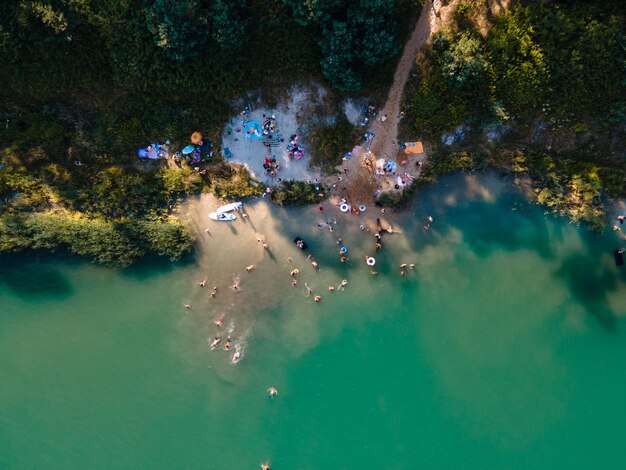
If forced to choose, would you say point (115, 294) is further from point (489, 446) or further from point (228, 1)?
point (489, 446)

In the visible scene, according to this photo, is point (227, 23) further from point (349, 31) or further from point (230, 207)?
point (230, 207)

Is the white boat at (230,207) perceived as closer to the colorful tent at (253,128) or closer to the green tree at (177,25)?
the colorful tent at (253,128)

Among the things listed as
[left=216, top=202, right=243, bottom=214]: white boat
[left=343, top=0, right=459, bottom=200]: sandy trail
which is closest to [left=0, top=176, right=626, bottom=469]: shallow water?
[left=216, top=202, right=243, bottom=214]: white boat

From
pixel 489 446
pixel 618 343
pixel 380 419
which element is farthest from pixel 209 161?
pixel 618 343

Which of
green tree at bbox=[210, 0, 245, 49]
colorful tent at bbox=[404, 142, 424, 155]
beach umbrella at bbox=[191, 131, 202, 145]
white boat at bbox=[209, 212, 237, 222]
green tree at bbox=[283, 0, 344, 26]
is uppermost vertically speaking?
green tree at bbox=[210, 0, 245, 49]

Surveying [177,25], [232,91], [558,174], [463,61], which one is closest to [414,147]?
[463,61]

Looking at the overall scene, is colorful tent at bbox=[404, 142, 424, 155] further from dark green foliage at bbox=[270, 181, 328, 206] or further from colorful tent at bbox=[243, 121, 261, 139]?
colorful tent at bbox=[243, 121, 261, 139]

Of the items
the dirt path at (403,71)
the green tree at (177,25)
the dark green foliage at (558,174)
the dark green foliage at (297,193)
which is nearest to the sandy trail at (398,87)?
the dirt path at (403,71)
